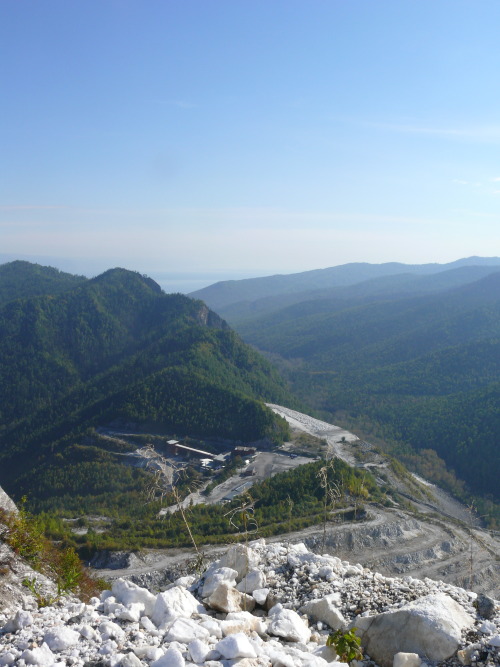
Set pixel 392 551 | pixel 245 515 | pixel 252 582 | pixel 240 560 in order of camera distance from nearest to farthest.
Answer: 1. pixel 252 582
2. pixel 245 515
3. pixel 240 560
4. pixel 392 551

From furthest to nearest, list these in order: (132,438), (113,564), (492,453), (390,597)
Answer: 1. (492,453)
2. (132,438)
3. (113,564)
4. (390,597)

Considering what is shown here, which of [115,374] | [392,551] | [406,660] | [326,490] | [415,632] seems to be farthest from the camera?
[115,374]

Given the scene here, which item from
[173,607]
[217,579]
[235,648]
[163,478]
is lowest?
[217,579]

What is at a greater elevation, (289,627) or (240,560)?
(289,627)

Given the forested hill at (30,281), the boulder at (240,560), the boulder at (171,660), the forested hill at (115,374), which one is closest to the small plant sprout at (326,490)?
the boulder at (240,560)

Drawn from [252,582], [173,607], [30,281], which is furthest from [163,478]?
[30,281]

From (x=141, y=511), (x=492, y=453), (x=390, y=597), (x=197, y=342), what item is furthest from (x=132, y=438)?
(x=390, y=597)

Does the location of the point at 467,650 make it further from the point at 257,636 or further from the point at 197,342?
the point at 197,342

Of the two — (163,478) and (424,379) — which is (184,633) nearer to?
(163,478)
